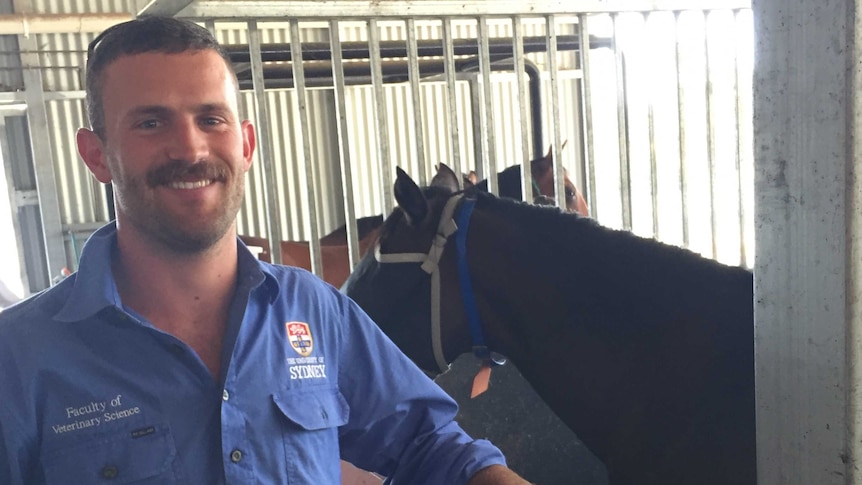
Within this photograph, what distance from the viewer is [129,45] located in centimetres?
101

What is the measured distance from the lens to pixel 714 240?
252 centimetres

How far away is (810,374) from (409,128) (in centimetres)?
673

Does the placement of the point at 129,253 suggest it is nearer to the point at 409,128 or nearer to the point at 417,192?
the point at 417,192

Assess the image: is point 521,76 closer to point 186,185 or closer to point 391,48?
point 391,48

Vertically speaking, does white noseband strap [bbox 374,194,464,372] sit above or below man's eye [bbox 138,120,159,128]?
below

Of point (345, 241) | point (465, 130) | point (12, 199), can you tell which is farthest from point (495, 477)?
point (465, 130)

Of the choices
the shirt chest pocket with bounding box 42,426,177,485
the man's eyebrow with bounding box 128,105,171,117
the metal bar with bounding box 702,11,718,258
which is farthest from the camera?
the metal bar with bounding box 702,11,718,258

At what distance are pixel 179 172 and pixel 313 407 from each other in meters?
0.39

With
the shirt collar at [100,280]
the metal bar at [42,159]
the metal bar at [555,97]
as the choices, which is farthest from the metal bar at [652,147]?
the metal bar at [42,159]

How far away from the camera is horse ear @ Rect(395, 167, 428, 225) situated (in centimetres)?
176

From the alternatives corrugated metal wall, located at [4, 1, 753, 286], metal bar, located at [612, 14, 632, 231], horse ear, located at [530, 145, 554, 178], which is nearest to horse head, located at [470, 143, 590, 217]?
horse ear, located at [530, 145, 554, 178]

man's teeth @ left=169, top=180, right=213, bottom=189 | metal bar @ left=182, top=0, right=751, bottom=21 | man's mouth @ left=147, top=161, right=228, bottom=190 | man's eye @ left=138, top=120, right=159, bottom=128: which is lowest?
man's teeth @ left=169, top=180, right=213, bottom=189

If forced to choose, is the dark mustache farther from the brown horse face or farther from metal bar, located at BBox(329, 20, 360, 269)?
the brown horse face

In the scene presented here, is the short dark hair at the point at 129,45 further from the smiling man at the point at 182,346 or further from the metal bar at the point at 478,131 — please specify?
the metal bar at the point at 478,131
